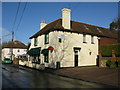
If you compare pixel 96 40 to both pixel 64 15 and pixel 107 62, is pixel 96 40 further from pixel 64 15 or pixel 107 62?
pixel 64 15

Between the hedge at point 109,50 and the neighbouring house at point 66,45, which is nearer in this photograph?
the hedge at point 109,50

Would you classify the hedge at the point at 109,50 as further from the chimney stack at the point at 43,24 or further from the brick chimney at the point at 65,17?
the chimney stack at the point at 43,24

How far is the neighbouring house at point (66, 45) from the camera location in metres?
20.5

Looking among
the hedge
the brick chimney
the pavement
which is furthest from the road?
the brick chimney

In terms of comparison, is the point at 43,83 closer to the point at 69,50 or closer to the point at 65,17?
the point at 69,50

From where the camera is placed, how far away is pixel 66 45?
21.1 metres

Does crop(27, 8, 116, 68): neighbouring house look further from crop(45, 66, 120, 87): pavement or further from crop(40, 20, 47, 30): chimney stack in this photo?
crop(45, 66, 120, 87): pavement

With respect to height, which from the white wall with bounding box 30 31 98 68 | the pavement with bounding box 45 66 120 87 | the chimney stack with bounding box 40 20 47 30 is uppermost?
the chimney stack with bounding box 40 20 47 30

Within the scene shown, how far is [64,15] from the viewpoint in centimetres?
2125

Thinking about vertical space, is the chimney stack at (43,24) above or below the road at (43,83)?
above

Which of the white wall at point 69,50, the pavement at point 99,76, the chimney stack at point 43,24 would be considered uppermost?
the chimney stack at point 43,24

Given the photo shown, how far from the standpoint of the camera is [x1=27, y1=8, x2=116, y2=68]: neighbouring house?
67.2 ft

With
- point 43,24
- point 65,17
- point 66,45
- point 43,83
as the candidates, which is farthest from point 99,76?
point 43,24

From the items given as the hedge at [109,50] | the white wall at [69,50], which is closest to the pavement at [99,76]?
the hedge at [109,50]
